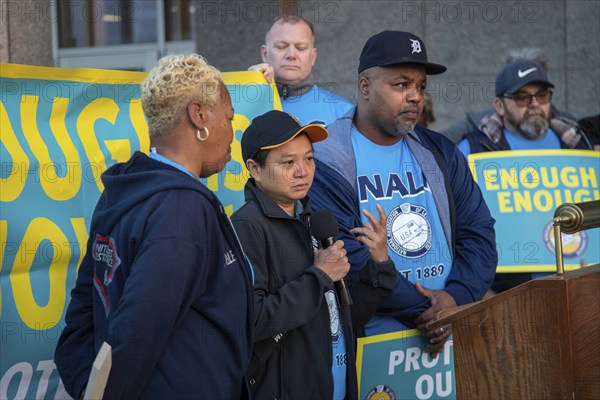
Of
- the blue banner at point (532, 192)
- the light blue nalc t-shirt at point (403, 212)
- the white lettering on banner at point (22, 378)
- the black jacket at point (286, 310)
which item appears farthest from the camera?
the blue banner at point (532, 192)

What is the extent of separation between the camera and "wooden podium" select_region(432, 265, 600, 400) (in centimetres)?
262

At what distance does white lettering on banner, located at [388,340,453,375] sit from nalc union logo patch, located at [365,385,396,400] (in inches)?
3.0

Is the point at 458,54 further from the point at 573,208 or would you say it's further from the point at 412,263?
the point at 573,208

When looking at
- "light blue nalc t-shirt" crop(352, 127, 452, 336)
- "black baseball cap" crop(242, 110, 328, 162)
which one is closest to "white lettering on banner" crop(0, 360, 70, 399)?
"black baseball cap" crop(242, 110, 328, 162)

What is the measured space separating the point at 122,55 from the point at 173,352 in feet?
28.1

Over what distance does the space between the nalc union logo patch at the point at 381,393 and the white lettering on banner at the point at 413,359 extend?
77 millimetres

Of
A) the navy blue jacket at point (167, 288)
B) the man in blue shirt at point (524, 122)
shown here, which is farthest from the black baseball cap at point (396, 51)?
the navy blue jacket at point (167, 288)

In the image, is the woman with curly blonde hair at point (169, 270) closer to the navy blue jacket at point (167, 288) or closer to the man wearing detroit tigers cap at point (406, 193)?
the navy blue jacket at point (167, 288)

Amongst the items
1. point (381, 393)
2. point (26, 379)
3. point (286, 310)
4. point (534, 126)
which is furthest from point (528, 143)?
point (26, 379)

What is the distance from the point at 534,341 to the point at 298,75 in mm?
3029

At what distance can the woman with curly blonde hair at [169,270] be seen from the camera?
274 cm

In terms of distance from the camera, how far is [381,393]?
4.42 metres

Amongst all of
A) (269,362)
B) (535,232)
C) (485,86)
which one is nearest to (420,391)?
(269,362)

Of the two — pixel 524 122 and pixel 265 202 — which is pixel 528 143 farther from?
pixel 265 202
